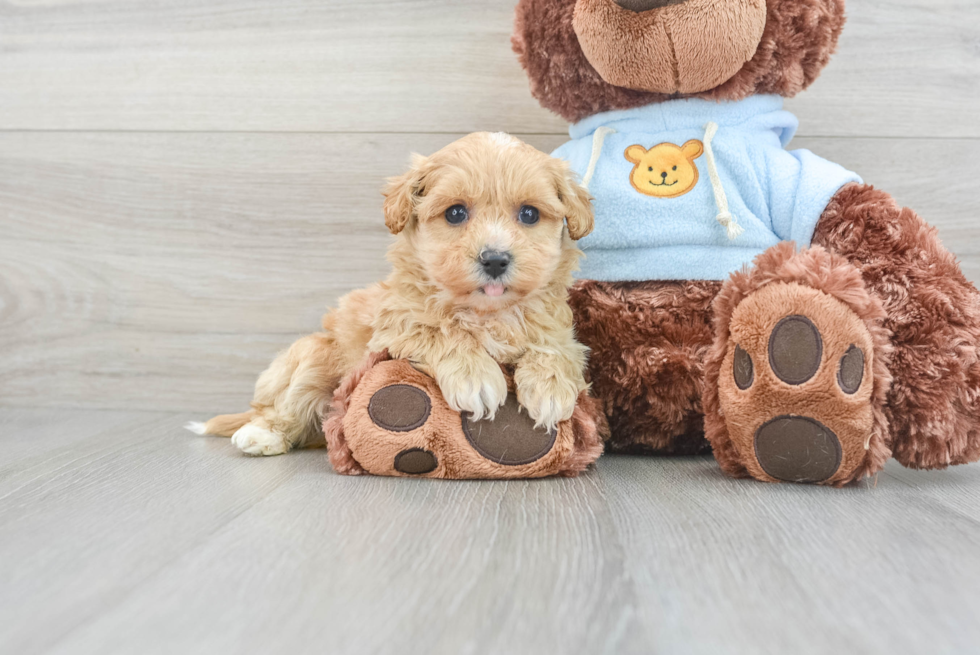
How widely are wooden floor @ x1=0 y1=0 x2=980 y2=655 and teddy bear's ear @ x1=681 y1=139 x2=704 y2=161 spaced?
1.34 feet

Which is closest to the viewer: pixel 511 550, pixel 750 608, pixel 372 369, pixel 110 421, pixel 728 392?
pixel 750 608

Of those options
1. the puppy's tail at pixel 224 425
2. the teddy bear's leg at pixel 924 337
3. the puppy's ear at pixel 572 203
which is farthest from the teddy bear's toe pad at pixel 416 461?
the teddy bear's leg at pixel 924 337

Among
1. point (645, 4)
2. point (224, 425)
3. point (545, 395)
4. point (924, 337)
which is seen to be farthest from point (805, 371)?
point (224, 425)

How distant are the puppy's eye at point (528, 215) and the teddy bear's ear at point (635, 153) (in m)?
0.26

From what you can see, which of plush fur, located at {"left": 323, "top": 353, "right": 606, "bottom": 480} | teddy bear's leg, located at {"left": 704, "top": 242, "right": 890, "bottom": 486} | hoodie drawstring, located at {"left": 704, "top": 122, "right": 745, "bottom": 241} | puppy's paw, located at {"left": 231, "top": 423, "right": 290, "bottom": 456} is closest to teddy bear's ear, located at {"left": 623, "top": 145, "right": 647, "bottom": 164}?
hoodie drawstring, located at {"left": 704, "top": 122, "right": 745, "bottom": 241}

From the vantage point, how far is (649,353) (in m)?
1.20

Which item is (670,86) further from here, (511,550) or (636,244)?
(511,550)

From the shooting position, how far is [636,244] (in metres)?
1.23

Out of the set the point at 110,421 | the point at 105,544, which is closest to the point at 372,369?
the point at 105,544

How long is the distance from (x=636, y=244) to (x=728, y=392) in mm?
321

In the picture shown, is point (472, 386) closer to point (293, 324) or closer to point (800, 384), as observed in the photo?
point (800, 384)

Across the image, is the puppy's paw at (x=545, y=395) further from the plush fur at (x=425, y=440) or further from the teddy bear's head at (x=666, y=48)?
the teddy bear's head at (x=666, y=48)

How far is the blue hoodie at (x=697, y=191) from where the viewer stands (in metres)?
1.21

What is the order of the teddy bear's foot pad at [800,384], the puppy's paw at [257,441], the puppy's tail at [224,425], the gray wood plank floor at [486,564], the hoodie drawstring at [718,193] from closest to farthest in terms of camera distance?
1. the gray wood plank floor at [486,564]
2. the teddy bear's foot pad at [800,384]
3. the hoodie drawstring at [718,193]
4. the puppy's paw at [257,441]
5. the puppy's tail at [224,425]
